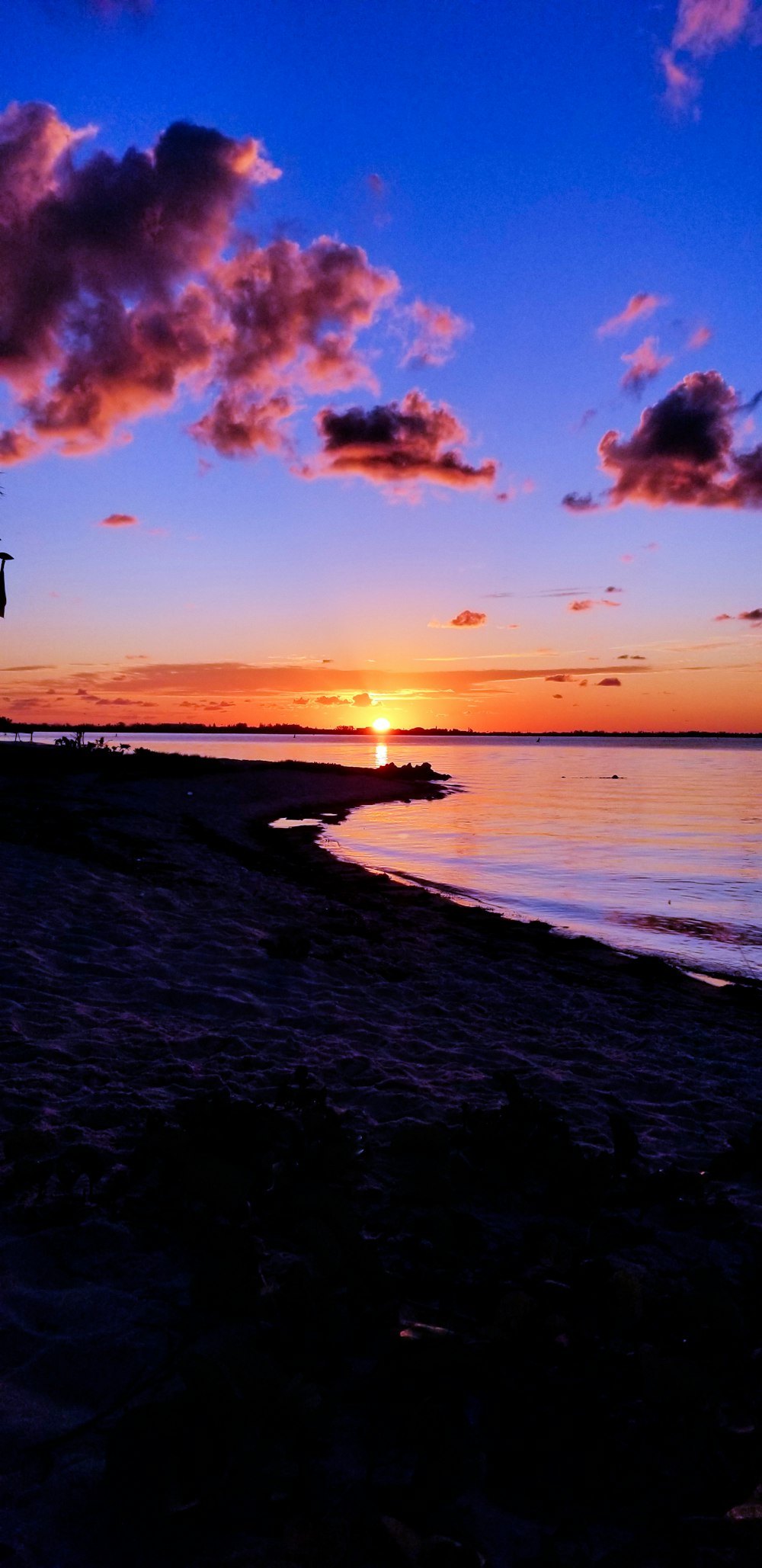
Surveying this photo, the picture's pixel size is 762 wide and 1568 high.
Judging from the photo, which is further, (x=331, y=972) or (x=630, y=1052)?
(x=331, y=972)

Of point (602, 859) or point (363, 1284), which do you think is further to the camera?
point (602, 859)

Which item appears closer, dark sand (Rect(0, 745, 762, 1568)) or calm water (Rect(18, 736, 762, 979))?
dark sand (Rect(0, 745, 762, 1568))

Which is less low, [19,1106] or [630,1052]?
[19,1106]

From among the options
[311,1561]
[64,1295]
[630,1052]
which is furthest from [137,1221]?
[630,1052]

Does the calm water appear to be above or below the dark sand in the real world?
below

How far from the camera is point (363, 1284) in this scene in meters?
3.04

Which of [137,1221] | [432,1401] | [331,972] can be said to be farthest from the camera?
[331,972]

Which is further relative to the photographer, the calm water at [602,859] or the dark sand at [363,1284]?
the calm water at [602,859]

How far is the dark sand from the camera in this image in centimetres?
220

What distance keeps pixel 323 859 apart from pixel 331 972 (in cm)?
1000

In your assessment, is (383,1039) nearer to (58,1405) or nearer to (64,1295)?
(64,1295)

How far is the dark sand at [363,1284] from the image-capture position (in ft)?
7.22

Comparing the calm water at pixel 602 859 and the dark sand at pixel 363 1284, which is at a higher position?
the dark sand at pixel 363 1284

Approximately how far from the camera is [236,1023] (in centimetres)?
646
